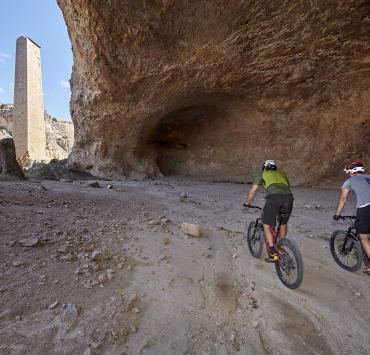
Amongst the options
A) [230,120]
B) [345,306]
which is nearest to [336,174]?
[230,120]

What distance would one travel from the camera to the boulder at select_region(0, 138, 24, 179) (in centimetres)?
805

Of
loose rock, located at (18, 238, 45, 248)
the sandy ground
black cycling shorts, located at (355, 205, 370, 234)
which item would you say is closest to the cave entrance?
the sandy ground

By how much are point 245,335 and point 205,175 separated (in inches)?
510

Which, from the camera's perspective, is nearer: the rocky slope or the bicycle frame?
the bicycle frame

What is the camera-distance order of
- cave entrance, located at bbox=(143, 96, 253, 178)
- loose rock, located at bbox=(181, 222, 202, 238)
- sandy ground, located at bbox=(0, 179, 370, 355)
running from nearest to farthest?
1. sandy ground, located at bbox=(0, 179, 370, 355)
2. loose rock, located at bbox=(181, 222, 202, 238)
3. cave entrance, located at bbox=(143, 96, 253, 178)

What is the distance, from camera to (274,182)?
324cm

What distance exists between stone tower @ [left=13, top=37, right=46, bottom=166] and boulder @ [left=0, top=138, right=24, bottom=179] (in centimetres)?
1690

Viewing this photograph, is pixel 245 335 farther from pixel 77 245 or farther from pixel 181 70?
pixel 181 70

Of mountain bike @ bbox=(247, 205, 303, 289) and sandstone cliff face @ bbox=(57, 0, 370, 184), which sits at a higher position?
sandstone cliff face @ bbox=(57, 0, 370, 184)

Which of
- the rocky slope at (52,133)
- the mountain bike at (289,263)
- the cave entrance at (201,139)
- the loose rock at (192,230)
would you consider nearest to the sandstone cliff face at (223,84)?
the cave entrance at (201,139)

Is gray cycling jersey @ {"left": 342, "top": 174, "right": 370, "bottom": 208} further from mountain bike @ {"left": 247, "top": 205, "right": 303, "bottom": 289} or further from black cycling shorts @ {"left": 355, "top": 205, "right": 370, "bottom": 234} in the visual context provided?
mountain bike @ {"left": 247, "top": 205, "right": 303, "bottom": 289}

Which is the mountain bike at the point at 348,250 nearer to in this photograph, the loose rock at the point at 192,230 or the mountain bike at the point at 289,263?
the mountain bike at the point at 289,263

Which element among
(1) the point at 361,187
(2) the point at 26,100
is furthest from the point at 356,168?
(2) the point at 26,100

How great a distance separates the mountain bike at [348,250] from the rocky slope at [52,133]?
94.8 feet
